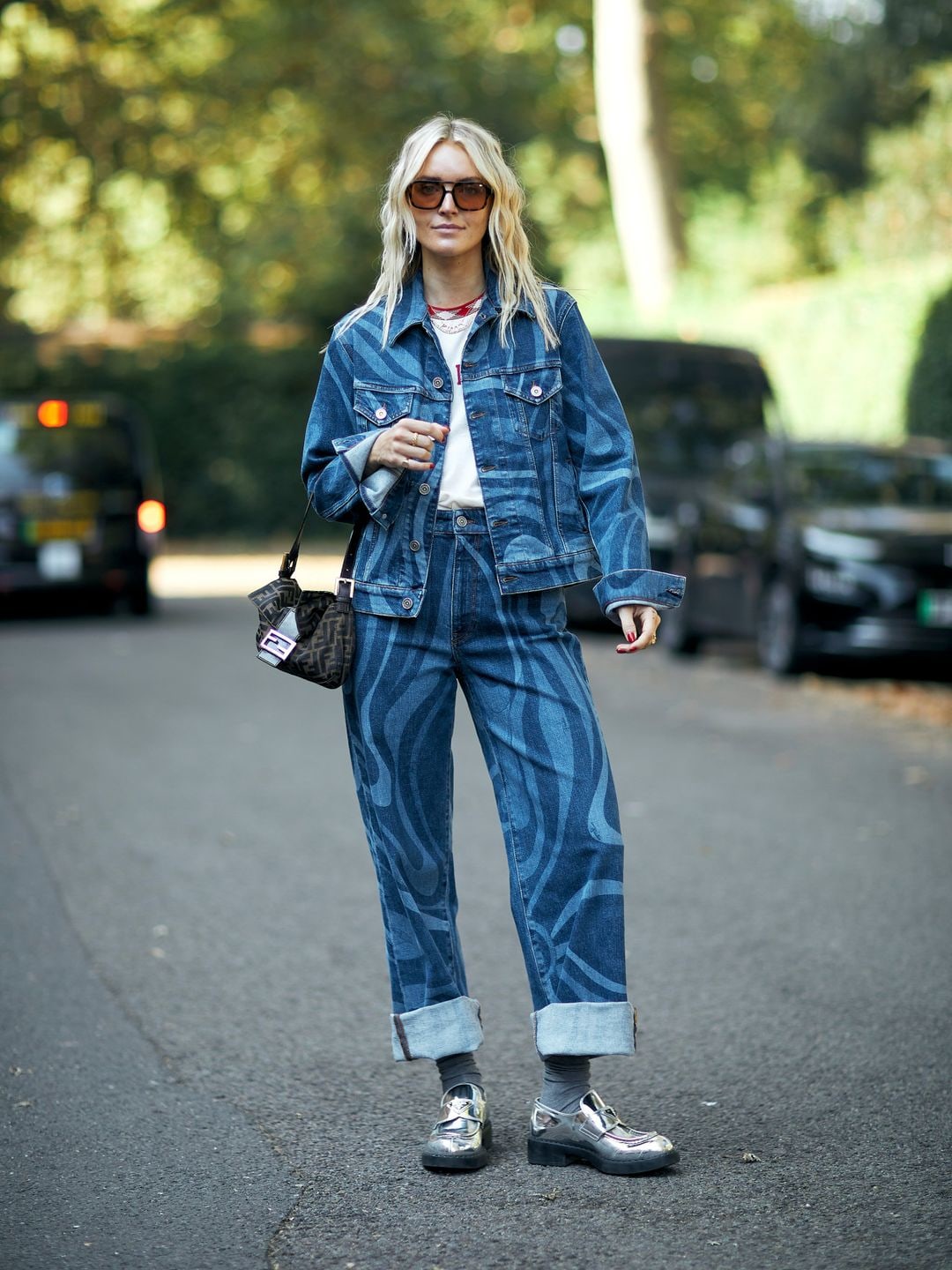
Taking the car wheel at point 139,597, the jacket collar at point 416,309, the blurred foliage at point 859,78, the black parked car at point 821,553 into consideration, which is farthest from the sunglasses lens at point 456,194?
the blurred foliage at point 859,78

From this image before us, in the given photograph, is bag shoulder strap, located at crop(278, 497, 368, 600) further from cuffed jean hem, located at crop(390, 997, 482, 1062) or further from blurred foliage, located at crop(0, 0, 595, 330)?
blurred foliage, located at crop(0, 0, 595, 330)

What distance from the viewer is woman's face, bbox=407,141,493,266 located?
363cm

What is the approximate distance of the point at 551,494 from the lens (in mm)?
3672

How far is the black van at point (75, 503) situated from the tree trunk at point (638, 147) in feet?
26.6

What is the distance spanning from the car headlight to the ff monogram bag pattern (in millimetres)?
7895

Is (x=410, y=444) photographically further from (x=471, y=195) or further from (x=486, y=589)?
(x=471, y=195)

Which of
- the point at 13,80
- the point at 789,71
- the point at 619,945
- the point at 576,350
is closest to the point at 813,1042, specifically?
the point at 619,945

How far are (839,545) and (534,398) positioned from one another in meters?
7.95

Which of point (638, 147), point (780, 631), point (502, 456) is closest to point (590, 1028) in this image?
point (502, 456)

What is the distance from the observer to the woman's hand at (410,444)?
3504 millimetres

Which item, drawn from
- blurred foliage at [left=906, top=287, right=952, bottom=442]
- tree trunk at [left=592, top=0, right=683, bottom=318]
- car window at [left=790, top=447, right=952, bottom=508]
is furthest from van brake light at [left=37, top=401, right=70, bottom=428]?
tree trunk at [left=592, top=0, right=683, bottom=318]

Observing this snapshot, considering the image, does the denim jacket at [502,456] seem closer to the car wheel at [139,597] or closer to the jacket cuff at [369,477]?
the jacket cuff at [369,477]

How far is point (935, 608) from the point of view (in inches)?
431

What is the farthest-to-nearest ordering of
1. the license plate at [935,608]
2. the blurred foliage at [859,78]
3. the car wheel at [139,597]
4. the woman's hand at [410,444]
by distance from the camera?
the blurred foliage at [859,78] < the car wheel at [139,597] < the license plate at [935,608] < the woman's hand at [410,444]
